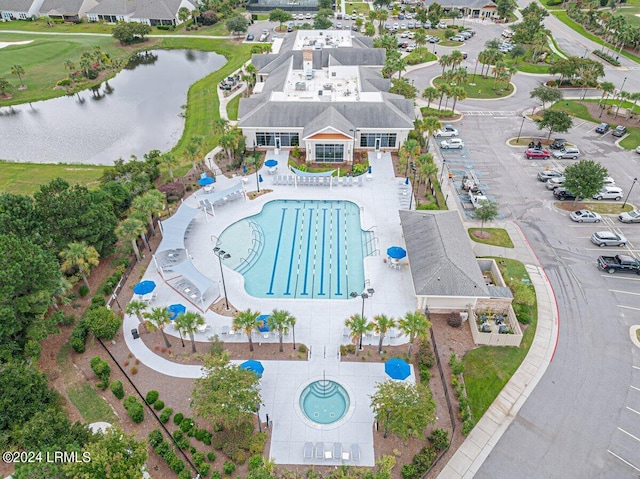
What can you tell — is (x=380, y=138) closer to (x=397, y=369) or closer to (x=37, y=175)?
(x=397, y=369)

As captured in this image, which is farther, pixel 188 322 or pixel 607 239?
pixel 607 239

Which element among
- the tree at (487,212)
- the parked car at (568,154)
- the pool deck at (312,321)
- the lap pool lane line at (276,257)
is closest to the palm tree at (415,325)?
the pool deck at (312,321)

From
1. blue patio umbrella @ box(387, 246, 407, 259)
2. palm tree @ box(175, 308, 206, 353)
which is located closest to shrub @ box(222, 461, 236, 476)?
palm tree @ box(175, 308, 206, 353)

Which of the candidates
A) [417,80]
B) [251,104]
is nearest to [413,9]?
[417,80]

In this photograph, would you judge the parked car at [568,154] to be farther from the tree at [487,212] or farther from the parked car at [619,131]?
the tree at [487,212]

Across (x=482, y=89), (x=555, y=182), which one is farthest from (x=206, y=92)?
(x=555, y=182)

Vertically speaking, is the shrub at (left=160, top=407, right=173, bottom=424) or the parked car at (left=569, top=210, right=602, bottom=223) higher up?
the parked car at (left=569, top=210, right=602, bottom=223)

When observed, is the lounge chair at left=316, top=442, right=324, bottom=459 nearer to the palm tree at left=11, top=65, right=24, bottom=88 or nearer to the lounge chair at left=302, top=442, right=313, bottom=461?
the lounge chair at left=302, top=442, right=313, bottom=461
